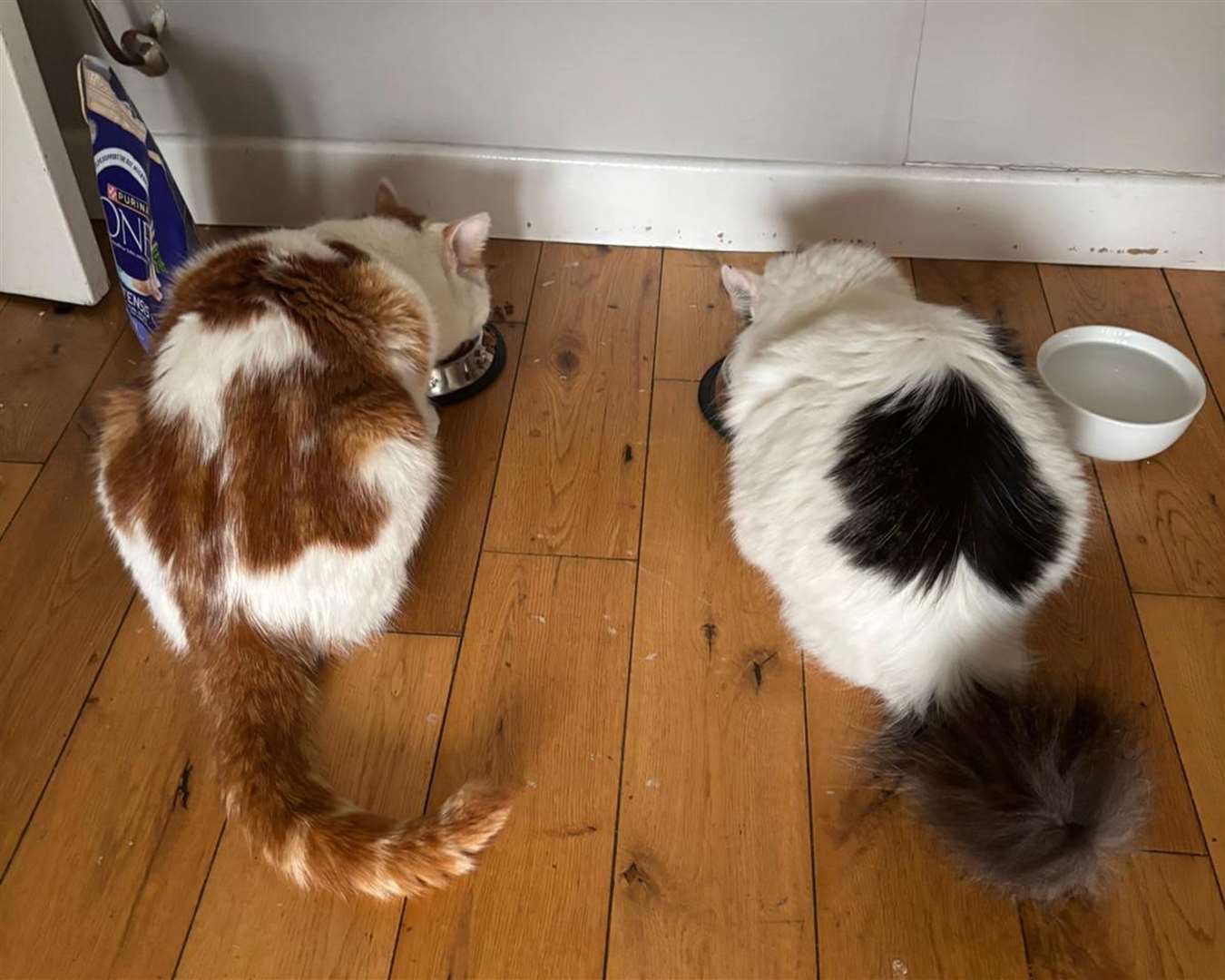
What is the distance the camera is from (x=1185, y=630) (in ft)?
4.79

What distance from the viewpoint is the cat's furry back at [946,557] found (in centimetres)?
110

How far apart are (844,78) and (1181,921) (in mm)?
1383

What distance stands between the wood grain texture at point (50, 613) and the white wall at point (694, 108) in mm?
705

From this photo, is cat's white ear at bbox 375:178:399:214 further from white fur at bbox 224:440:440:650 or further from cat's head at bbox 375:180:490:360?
white fur at bbox 224:440:440:650

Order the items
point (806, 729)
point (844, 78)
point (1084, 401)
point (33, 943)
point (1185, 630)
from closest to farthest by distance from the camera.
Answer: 1. point (33, 943)
2. point (806, 729)
3. point (1185, 630)
4. point (1084, 401)
5. point (844, 78)

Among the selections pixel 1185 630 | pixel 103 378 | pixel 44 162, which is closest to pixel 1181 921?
pixel 1185 630

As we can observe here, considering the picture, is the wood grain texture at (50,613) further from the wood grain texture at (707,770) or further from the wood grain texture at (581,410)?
the wood grain texture at (707,770)

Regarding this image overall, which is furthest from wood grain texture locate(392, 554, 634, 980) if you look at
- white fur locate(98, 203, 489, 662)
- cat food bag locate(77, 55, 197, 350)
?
cat food bag locate(77, 55, 197, 350)

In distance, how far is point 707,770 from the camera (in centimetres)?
131

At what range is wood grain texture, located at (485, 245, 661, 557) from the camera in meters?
1.60

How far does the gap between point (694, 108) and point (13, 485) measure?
130cm

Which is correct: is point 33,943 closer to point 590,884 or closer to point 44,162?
point 590,884

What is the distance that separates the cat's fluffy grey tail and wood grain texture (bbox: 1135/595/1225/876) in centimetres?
18

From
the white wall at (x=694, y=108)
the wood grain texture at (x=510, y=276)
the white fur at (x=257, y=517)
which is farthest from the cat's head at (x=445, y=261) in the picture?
the white wall at (x=694, y=108)
